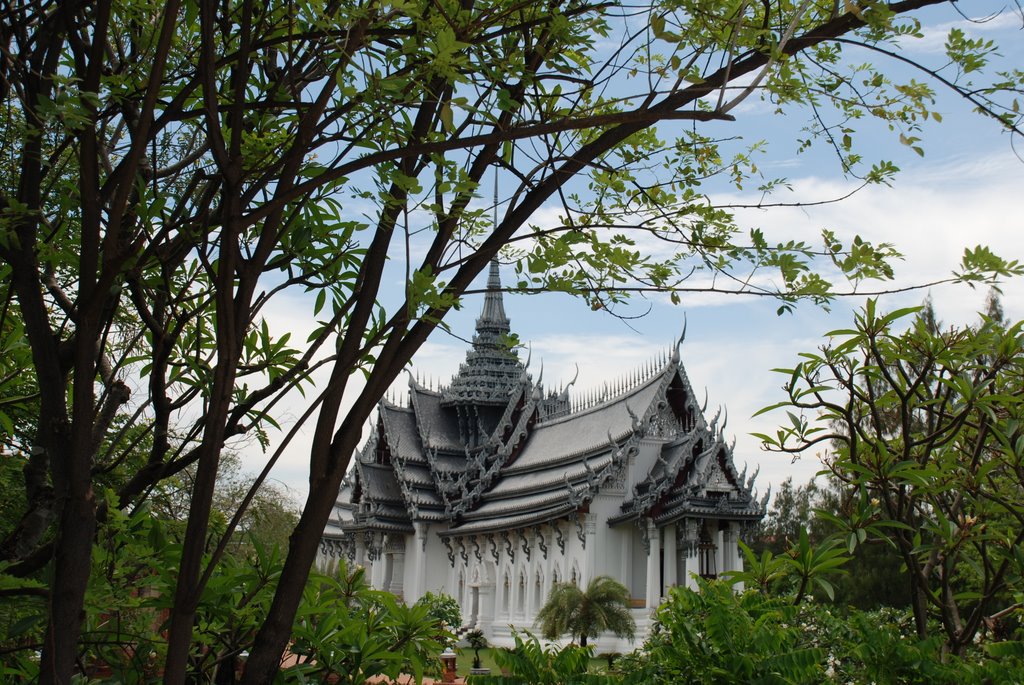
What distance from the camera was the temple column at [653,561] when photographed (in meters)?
22.8

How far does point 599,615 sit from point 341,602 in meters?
17.1

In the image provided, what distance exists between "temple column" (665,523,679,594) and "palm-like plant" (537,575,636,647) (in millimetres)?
3815

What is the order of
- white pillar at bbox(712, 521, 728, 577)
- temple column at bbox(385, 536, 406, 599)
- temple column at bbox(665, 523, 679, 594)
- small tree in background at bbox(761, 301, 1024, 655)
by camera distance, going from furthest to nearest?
1. temple column at bbox(385, 536, 406, 599)
2. temple column at bbox(665, 523, 679, 594)
3. white pillar at bbox(712, 521, 728, 577)
4. small tree in background at bbox(761, 301, 1024, 655)

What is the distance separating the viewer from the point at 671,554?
23.1 m

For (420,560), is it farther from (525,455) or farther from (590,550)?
(590,550)

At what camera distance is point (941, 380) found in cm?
254

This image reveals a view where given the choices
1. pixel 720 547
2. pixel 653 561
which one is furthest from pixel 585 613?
pixel 720 547

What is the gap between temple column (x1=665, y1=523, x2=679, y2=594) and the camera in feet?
75.3

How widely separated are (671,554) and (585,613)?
16.3ft

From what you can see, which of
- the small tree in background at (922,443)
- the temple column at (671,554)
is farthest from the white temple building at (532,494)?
the small tree in background at (922,443)

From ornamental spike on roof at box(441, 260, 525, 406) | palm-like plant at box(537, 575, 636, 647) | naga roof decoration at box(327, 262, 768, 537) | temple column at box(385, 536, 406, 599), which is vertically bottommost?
palm-like plant at box(537, 575, 636, 647)

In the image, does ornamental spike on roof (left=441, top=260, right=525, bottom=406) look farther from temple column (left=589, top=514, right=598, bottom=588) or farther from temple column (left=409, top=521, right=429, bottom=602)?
temple column (left=589, top=514, right=598, bottom=588)

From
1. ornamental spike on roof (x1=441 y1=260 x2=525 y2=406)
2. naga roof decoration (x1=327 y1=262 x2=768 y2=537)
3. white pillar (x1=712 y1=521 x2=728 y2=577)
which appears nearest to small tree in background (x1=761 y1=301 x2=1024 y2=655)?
naga roof decoration (x1=327 y1=262 x2=768 y2=537)

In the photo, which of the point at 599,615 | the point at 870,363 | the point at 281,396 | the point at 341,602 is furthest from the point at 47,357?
the point at 599,615
